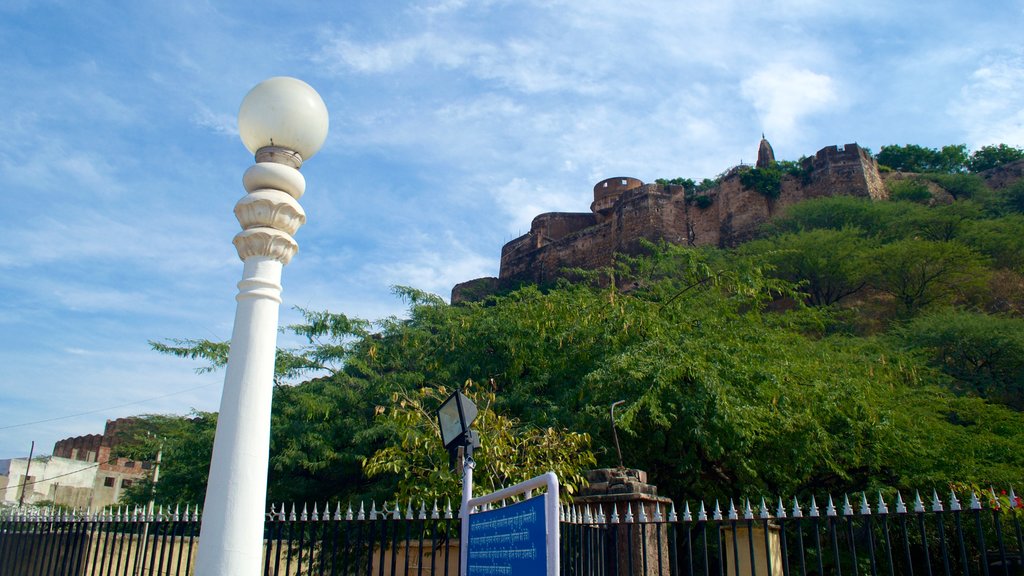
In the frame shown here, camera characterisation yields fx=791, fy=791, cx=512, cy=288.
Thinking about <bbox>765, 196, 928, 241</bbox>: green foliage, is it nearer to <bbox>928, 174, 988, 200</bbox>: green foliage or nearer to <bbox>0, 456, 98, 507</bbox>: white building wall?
<bbox>928, 174, 988, 200</bbox>: green foliage

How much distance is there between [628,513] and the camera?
5008 millimetres

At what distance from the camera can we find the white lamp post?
3.33 meters

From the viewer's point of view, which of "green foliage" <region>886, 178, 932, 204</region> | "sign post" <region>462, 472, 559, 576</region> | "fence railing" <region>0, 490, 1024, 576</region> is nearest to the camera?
"sign post" <region>462, 472, 559, 576</region>

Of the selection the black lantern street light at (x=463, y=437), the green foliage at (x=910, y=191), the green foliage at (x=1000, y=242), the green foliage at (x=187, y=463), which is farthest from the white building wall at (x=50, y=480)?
the green foliage at (x=910, y=191)

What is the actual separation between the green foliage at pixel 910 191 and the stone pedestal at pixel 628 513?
39414mm

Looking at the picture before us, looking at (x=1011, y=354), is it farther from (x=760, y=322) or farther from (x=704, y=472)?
(x=704, y=472)

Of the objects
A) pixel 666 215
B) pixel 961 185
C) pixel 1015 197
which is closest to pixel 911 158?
pixel 961 185

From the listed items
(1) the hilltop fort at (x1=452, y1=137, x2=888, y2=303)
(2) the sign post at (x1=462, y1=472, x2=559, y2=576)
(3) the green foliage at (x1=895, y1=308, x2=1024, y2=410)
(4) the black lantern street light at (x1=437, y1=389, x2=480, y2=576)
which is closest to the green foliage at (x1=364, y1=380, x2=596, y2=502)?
(4) the black lantern street light at (x1=437, y1=389, x2=480, y2=576)

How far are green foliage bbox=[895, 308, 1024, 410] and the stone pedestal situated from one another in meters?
17.8

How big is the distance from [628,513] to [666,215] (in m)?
42.9

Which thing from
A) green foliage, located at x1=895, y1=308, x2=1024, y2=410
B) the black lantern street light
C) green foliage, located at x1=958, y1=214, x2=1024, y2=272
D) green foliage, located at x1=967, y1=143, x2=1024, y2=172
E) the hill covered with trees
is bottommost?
the black lantern street light

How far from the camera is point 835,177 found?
4203cm

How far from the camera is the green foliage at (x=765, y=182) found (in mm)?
44438

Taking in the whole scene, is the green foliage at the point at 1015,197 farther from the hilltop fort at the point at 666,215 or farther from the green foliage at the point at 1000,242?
the green foliage at the point at 1000,242
